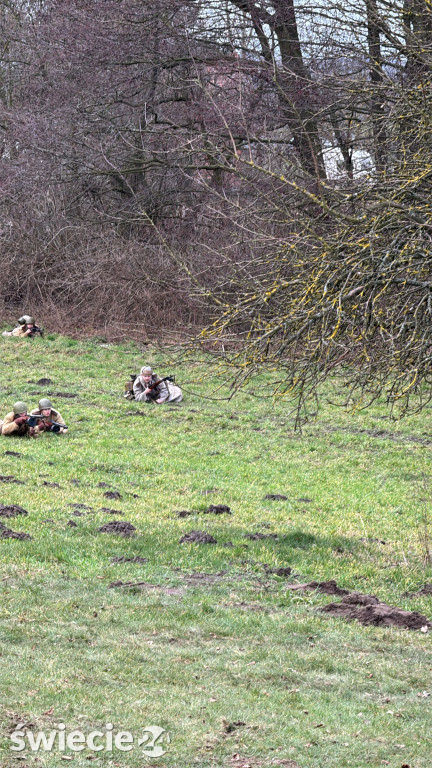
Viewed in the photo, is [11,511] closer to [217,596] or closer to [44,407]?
[217,596]

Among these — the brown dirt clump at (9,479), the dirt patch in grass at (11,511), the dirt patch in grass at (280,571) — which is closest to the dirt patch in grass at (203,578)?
the dirt patch in grass at (280,571)

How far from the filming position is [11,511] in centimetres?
1096

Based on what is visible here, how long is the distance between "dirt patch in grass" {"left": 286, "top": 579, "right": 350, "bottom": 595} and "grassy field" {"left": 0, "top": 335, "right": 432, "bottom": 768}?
14 centimetres

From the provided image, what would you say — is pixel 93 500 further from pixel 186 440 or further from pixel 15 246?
pixel 15 246

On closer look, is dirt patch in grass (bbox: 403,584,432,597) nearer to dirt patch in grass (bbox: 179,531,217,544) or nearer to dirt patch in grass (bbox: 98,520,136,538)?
dirt patch in grass (bbox: 179,531,217,544)

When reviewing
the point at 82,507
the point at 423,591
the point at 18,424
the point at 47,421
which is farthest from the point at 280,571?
the point at 47,421

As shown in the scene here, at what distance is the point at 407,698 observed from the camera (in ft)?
20.6

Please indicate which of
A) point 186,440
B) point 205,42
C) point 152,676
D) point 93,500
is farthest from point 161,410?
point 152,676

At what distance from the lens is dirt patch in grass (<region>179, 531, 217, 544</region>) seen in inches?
402

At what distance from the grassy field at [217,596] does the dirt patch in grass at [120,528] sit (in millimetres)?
182

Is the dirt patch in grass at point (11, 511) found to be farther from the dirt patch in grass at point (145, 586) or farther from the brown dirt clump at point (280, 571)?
the brown dirt clump at point (280, 571)

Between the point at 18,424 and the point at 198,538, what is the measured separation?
24.2ft

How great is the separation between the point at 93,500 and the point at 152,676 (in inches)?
247

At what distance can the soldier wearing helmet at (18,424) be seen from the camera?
16.8 m
